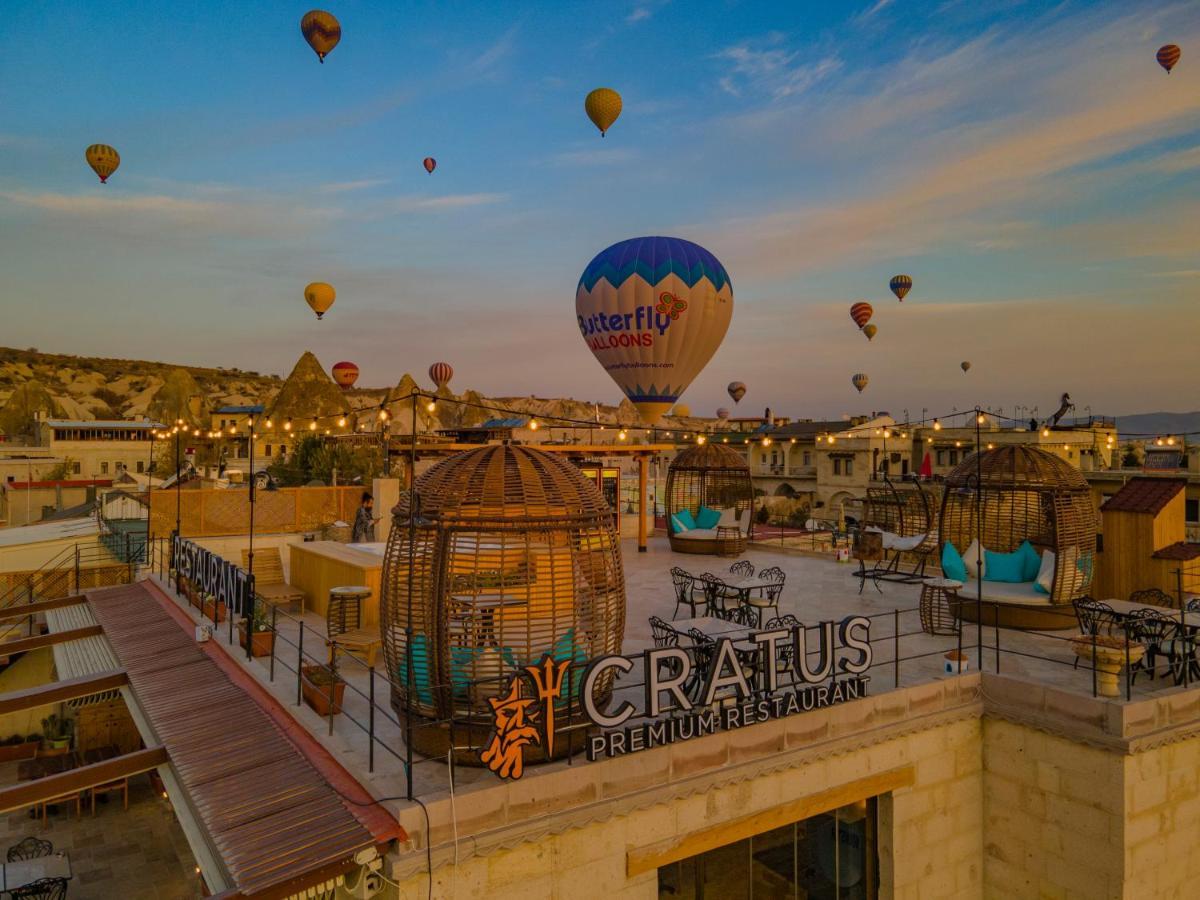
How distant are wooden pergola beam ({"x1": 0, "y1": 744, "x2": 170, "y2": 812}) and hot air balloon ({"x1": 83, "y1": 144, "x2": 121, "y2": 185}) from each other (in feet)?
136

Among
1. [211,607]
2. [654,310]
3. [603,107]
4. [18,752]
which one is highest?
[603,107]

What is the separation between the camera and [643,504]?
987 inches

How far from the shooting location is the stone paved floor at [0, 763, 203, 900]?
44.3 ft

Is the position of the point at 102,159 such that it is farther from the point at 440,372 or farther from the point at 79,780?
the point at 79,780

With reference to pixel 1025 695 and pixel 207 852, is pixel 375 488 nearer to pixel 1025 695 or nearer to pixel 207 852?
pixel 207 852

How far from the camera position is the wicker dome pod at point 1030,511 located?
14.7 metres

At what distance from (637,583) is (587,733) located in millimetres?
11665

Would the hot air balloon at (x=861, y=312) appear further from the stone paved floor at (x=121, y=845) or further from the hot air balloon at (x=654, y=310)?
the stone paved floor at (x=121, y=845)

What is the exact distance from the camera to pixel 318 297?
1758 inches

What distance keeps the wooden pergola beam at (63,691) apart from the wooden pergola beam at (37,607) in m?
5.94

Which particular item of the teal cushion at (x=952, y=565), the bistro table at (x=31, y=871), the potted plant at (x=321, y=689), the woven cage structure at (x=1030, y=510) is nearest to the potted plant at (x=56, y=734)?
the bistro table at (x=31, y=871)

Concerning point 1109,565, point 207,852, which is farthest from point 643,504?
point 207,852

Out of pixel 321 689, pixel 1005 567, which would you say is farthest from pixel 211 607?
pixel 1005 567

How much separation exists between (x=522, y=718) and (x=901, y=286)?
4979cm
